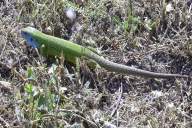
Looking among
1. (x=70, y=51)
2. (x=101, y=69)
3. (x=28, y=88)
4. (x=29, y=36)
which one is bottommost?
(x=28, y=88)

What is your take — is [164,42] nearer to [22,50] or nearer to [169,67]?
[169,67]

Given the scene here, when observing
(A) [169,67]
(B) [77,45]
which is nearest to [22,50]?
(B) [77,45]

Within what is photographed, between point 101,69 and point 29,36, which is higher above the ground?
point 29,36

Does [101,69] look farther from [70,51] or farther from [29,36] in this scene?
[29,36]

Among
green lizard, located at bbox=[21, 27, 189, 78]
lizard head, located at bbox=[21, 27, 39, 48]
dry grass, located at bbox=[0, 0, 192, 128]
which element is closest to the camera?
dry grass, located at bbox=[0, 0, 192, 128]

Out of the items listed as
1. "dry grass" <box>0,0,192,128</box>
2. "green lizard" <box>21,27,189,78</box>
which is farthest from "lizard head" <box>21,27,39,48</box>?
"dry grass" <box>0,0,192,128</box>

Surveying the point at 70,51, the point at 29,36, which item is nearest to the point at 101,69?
the point at 70,51

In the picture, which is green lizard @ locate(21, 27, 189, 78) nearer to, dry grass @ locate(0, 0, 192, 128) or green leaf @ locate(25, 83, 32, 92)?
dry grass @ locate(0, 0, 192, 128)
